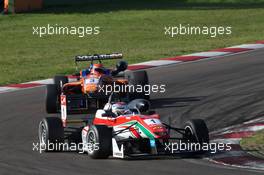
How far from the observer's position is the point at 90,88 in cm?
1950

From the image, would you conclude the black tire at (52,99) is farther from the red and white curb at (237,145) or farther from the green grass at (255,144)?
the green grass at (255,144)

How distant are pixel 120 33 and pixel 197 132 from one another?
20.6 meters

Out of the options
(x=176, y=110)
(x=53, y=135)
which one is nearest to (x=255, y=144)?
→ (x=53, y=135)

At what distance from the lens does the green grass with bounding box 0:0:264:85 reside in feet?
95.1

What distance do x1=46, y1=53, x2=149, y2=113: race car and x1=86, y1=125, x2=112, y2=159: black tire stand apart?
13.4 ft

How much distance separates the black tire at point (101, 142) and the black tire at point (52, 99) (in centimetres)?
508

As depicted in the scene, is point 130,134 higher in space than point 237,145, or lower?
higher

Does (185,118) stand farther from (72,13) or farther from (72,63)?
(72,13)

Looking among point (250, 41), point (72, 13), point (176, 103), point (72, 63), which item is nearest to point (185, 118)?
point (176, 103)

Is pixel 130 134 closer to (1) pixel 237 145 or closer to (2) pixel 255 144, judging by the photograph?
(1) pixel 237 145

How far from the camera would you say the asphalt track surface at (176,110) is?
14.2m

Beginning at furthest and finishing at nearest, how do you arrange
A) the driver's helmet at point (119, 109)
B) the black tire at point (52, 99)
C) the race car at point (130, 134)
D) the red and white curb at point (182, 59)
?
the red and white curb at point (182, 59)
the black tire at point (52, 99)
the driver's helmet at point (119, 109)
the race car at point (130, 134)

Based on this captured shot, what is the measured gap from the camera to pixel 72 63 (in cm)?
2839

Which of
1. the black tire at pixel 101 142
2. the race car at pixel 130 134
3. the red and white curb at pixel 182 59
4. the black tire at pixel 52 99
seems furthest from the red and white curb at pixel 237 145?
the red and white curb at pixel 182 59
